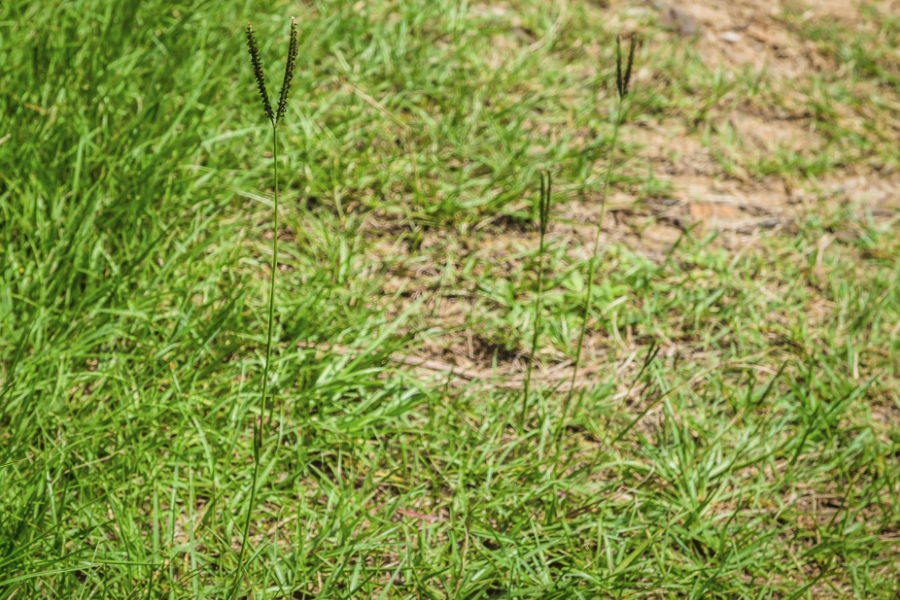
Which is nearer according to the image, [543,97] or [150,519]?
[150,519]

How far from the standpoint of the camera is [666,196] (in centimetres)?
286

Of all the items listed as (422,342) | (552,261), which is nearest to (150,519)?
(422,342)

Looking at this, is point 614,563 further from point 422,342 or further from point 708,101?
point 708,101

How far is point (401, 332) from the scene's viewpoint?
7.43 feet

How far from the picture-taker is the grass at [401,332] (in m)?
1.73

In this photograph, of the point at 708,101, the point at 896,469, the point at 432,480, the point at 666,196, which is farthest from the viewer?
the point at 708,101

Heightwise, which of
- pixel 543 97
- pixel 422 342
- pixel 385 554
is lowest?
pixel 385 554

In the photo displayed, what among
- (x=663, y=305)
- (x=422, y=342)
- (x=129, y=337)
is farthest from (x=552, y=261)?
(x=129, y=337)

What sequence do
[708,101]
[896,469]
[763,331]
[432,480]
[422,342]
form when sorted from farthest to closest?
1. [708,101]
2. [763,331]
3. [422,342]
4. [896,469]
5. [432,480]

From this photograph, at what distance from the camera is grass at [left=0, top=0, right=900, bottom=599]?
173cm

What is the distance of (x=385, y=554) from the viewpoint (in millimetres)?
1781

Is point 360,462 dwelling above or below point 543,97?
below

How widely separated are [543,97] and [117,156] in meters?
1.71

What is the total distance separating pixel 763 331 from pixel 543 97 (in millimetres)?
1334
